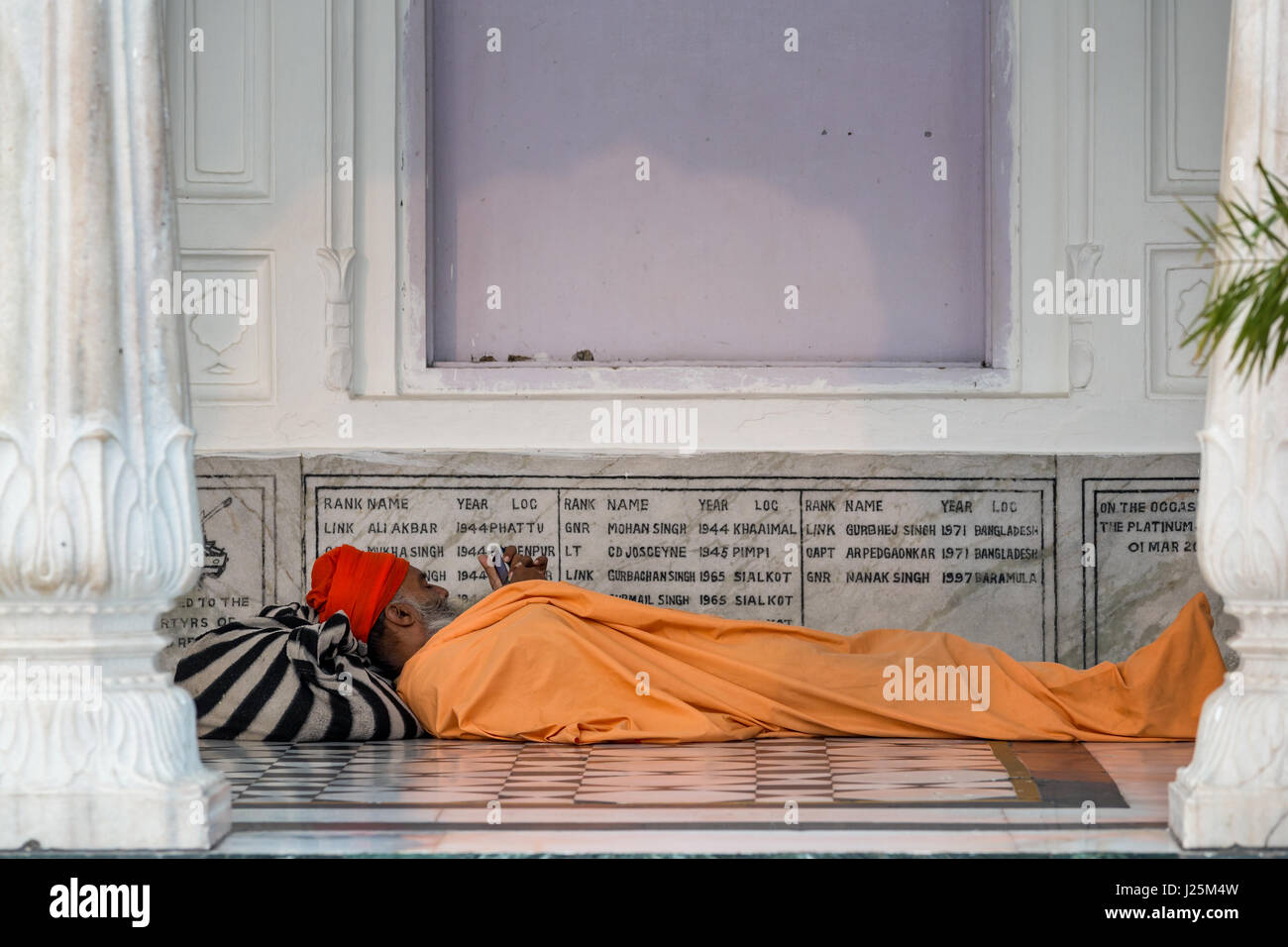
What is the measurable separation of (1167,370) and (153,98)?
386 centimetres

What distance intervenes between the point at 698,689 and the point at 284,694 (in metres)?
1.27

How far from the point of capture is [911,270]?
587cm

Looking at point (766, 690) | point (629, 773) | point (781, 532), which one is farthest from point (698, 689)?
point (781, 532)

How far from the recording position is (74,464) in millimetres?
3068

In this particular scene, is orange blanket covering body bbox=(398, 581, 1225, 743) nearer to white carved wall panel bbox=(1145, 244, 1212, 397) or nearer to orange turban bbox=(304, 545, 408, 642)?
orange turban bbox=(304, 545, 408, 642)

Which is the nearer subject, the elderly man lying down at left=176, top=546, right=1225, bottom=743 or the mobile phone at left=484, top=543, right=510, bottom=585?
the elderly man lying down at left=176, top=546, right=1225, bottom=743

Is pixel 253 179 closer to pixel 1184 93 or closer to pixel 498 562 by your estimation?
pixel 498 562

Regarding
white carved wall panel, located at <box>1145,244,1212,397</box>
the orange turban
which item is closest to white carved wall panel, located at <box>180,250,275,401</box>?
the orange turban

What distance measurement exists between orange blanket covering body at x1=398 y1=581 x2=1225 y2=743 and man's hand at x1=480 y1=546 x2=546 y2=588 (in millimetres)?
522

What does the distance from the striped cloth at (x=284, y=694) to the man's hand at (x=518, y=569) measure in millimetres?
669

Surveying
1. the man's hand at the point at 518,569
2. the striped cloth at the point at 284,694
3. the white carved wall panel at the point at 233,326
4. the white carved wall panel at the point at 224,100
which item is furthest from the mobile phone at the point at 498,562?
the white carved wall panel at the point at 224,100

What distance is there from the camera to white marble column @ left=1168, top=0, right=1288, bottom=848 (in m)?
3.01

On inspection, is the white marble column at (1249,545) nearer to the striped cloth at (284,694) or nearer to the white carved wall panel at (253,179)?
the striped cloth at (284,694)
